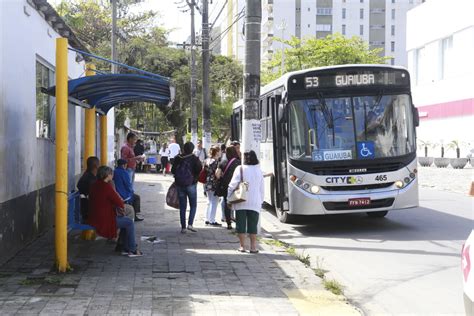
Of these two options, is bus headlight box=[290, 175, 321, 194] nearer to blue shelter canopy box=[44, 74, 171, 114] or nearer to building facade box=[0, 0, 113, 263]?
blue shelter canopy box=[44, 74, 171, 114]

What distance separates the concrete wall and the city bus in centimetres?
417

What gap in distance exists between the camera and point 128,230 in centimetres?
862

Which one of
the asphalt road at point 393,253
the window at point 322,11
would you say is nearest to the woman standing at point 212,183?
the asphalt road at point 393,253

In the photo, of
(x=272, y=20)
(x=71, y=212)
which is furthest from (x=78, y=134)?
(x=272, y=20)

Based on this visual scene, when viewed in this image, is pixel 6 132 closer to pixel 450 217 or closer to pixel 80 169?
pixel 80 169

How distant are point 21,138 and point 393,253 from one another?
598cm

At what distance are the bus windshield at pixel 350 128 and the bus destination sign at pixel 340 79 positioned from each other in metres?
0.25

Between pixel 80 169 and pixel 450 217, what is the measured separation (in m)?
8.88

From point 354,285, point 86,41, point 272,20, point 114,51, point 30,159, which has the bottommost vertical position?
point 354,285

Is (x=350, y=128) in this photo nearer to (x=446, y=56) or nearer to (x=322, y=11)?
(x=446, y=56)

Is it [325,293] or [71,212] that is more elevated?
[71,212]

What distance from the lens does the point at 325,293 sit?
6867 millimetres

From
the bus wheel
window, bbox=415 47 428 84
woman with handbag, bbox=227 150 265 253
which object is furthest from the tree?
woman with handbag, bbox=227 150 265 253

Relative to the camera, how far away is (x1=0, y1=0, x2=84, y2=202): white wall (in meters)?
8.14
